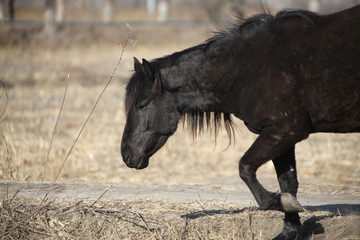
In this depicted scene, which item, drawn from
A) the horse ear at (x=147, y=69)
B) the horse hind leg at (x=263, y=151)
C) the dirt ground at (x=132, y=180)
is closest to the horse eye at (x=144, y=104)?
the horse ear at (x=147, y=69)

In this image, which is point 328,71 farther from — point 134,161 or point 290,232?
point 134,161

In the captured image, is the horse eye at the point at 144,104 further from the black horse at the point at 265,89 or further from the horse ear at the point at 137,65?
the horse ear at the point at 137,65

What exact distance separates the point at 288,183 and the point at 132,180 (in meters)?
4.17

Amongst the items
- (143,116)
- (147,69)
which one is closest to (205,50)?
(147,69)

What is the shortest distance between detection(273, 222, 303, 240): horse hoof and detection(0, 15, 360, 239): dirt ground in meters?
0.21

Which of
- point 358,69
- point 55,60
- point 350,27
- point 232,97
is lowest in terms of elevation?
point 55,60

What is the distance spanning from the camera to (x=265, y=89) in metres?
4.86

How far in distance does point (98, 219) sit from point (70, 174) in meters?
3.68

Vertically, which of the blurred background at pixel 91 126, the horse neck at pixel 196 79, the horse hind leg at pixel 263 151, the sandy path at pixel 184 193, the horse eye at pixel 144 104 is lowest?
the blurred background at pixel 91 126

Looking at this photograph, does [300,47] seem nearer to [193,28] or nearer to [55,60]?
[55,60]

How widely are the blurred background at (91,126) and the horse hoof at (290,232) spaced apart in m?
1.39

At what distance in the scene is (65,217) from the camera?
557cm

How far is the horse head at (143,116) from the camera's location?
5277 millimetres

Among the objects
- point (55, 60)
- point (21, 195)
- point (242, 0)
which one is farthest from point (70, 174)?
point (242, 0)
